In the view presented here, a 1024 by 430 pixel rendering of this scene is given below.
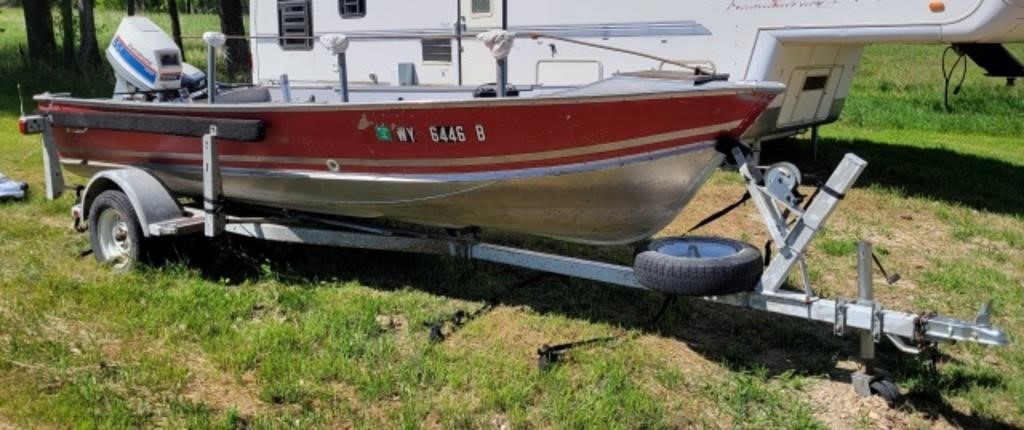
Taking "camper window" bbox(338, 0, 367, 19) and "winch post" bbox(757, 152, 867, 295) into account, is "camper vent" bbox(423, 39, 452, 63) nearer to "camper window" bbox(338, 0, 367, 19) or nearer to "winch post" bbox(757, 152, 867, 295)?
"camper window" bbox(338, 0, 367, 19)

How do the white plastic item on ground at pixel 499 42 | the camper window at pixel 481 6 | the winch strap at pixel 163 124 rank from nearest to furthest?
the white plastic item on ground at pixel 499 42 < the winch strap at pixel 163 124 < the camper window at pixel 481 6

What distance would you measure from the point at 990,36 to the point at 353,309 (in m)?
5.17

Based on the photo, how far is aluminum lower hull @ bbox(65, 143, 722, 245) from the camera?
14.0 feet

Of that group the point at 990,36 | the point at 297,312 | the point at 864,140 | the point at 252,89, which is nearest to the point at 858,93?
the point at 864,140

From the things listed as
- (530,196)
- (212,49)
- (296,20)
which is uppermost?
(296,20)

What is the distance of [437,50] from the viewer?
30.1 ft

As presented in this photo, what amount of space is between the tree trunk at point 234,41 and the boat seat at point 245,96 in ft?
31.6

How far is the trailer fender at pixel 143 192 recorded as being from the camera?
203 inches

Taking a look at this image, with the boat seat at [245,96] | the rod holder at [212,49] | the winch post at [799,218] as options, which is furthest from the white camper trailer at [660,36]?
the winch post at [799,218]

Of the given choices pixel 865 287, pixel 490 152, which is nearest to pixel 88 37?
pixel 490 152

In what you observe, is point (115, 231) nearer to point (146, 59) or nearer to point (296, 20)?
point (146, 59)

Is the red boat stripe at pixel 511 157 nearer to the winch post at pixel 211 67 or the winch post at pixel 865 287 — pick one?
the winch post at pixel 211 67

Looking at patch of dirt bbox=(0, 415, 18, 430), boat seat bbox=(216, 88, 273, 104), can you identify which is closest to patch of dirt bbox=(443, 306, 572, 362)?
patch of dirt bbox=(0, 415, 18, 430)

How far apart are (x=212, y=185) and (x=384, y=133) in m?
1.17
